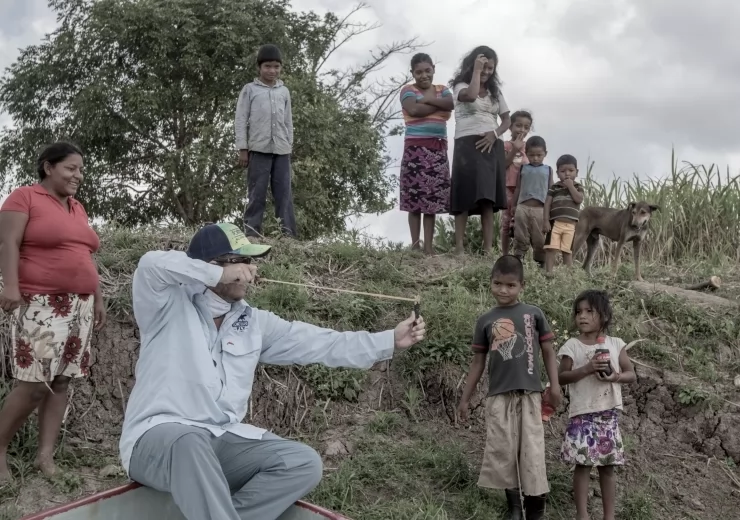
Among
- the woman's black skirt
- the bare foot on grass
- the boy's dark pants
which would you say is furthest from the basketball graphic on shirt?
the boy's dark pants

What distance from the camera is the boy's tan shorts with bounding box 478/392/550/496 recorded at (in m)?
4.39

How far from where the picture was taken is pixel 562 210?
7270 mm

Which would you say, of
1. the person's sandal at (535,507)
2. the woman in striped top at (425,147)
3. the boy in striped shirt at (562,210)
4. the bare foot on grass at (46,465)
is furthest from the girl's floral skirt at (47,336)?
the boy in striped shirt at (562,210)

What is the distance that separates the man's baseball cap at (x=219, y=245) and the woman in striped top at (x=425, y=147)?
4136 millimetres

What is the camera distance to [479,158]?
727 cm

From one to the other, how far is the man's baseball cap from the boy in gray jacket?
382cm

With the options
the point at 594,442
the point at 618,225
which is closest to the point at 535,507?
the point at 594,442

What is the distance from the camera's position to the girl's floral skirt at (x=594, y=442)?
4.47 meters

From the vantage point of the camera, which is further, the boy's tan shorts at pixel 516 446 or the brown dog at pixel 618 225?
the brown dog at pixel 618 225

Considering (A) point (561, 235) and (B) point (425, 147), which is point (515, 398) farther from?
(B) point (425, 147)

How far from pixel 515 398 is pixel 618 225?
3312 millimetres

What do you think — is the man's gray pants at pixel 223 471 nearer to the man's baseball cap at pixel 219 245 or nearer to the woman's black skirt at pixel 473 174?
the man's baseball cap at pixel 219 245

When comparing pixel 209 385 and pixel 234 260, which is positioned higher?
pixel 234 260

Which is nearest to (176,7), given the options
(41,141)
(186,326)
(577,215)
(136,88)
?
(136,88)
